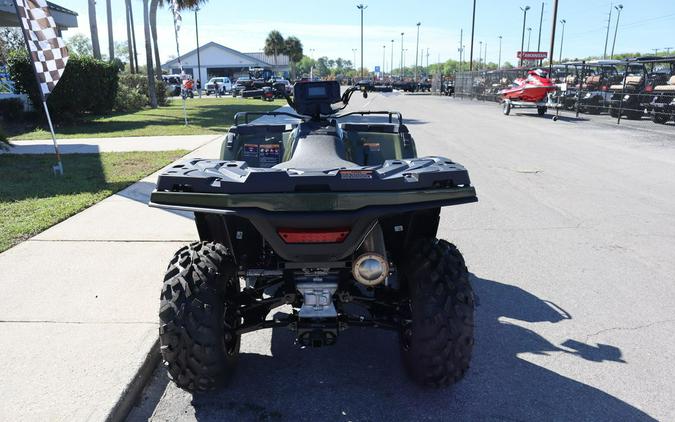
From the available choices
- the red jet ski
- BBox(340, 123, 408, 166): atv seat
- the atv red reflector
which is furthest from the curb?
the red jet ski

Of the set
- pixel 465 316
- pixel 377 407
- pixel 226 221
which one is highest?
pixel 226 221

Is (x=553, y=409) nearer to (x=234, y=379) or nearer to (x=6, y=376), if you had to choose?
(x=234, y=379)

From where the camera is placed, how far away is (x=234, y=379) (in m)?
3.22

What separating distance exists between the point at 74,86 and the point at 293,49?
8233cm

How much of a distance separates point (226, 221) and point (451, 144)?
1105 cm

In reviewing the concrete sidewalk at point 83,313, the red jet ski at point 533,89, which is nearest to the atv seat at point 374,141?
the concrete sidewalk at point 83,313

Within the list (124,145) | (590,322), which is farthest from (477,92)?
(590,322)

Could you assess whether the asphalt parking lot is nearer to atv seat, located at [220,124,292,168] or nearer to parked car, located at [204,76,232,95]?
atv seat, located at [220,124,292,168]

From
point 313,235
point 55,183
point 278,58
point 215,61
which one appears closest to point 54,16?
point 55,183

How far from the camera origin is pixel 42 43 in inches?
347

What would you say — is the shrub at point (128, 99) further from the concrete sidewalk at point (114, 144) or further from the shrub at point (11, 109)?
the concrete sidewalk at point (114, 144)

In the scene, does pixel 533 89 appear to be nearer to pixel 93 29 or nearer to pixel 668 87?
pixel 668 87

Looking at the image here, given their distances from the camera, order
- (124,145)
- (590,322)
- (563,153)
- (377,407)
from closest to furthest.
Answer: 1. (377,407)
2. (590,322)
3. (563,153)
4. (124,145)

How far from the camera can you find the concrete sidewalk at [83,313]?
2.90m
